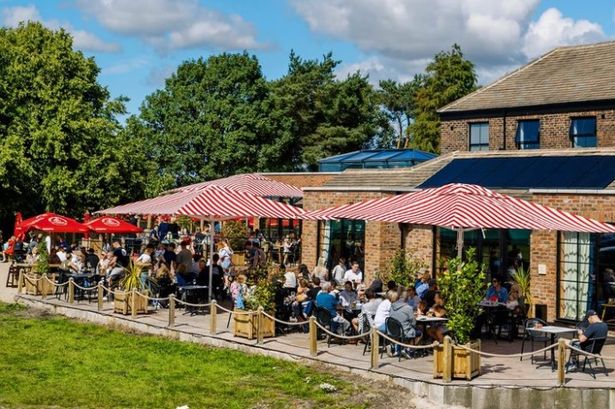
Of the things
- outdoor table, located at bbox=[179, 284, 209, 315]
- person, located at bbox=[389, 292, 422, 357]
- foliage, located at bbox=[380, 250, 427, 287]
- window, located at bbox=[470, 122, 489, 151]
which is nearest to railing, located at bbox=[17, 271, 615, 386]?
person, located at bbox=[389, 292, 422, 357]

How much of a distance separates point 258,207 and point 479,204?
662cm

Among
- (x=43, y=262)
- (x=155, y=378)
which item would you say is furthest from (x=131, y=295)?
(x=155, y=378)

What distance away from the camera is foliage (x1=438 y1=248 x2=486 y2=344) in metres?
14.9

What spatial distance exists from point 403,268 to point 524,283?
10.5 feet

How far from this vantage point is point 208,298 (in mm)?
22891

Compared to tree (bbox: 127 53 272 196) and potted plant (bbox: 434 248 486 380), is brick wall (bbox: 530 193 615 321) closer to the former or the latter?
potted plant (bbox: 434 248 486 380)

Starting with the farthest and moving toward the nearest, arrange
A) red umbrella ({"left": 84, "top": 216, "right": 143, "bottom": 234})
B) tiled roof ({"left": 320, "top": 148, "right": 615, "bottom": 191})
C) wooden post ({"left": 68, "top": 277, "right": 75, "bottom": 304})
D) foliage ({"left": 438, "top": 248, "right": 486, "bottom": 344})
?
red umbrella ({"left": 84, "top": 216, "right": 143, "bottom": 234}) < tiled roof ({"left": 320, "top": 148, "right": 615, "bottom": 191}) < wooden post ({"left": 68, "top": 277, "right": 75, "bottom": 304}) < foliage ({"left": 438, "top": 248, "right": 486, "bottom": 344})

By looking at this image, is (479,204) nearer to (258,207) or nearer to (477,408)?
(477,408)

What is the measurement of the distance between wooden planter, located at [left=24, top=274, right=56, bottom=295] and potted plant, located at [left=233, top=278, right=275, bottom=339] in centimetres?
888

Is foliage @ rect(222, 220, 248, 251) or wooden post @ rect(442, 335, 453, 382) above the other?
foliage @ rect(222, 220, 248, 251)

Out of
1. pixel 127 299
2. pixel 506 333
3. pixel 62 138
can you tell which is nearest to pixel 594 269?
pixel 506 333

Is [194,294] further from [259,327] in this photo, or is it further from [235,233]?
[235,233]

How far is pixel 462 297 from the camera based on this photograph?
588 inches

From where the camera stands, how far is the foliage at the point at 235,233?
36.2m
